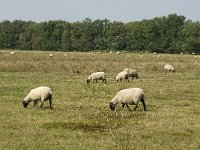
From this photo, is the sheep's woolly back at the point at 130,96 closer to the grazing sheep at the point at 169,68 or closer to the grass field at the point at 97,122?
the grass field at the point at 97,122

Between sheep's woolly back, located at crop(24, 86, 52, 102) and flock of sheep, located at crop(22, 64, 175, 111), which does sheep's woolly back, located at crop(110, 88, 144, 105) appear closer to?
flock of sheep, located at crop(22, 64, 175, 111)

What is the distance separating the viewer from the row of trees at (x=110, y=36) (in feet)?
486

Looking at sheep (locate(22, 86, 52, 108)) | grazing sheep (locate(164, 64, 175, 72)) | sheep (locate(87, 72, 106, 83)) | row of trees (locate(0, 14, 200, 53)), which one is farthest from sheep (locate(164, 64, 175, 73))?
row of trees (locate(0, 14, 200, 53))

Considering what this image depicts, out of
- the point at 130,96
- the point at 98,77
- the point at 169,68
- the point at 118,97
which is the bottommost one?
the point at 169,68

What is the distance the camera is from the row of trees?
148 metres

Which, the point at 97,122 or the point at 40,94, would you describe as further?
the point at 40,94

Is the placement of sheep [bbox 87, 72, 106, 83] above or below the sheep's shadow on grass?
below

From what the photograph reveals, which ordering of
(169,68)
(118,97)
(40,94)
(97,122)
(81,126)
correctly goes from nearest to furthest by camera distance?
(81,126) < (97,122) < (118,97) < (40,94) < (169,68)

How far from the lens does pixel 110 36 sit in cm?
15862

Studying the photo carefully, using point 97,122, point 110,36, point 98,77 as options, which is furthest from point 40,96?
point 110,36

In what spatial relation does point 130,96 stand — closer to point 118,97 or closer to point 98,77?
point 118,97

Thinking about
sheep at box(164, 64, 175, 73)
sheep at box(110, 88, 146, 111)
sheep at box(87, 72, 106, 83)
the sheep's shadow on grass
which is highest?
sheep at box(110, 88, 146, 111)

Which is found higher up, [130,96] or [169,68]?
[130,96]

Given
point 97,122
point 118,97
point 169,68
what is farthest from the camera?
point 169,68
